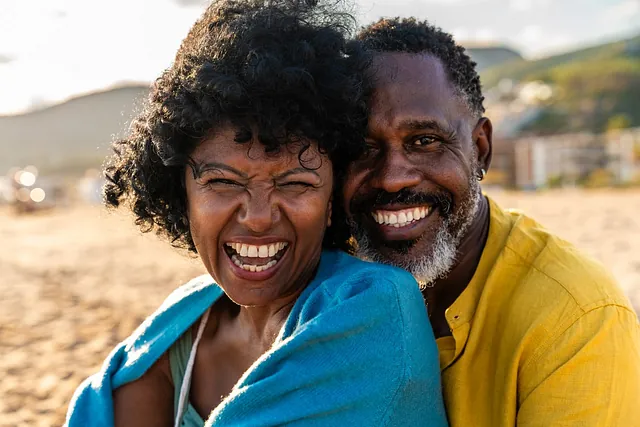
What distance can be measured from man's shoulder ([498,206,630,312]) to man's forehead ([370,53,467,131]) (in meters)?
0.54

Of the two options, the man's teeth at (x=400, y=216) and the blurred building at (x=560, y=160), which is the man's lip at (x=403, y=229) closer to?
the man's teeth at (x=400, y=216)

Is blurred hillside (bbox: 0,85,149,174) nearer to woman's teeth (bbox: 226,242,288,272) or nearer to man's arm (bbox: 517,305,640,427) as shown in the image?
woman's teeth (bbox: 226,242,288,272)

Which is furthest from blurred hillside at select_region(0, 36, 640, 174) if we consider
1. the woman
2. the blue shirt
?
the blue shirt

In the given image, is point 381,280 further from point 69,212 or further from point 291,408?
point 69,212

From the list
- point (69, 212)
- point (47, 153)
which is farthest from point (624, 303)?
point (47, 153)

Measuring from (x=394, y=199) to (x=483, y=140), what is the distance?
0.63 meters

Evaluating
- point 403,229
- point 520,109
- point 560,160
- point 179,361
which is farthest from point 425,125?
point 520,109

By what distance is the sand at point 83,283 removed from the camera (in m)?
5.44

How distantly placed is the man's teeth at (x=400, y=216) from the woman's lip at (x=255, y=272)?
0.55 m

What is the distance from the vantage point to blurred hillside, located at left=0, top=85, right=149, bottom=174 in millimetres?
91500

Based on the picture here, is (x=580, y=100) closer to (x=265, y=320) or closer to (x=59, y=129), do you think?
(x=265, y=320)

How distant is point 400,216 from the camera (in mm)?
2643

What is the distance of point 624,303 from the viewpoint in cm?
220

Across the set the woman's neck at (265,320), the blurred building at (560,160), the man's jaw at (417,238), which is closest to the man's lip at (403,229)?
the man's jaw at (417,238)
